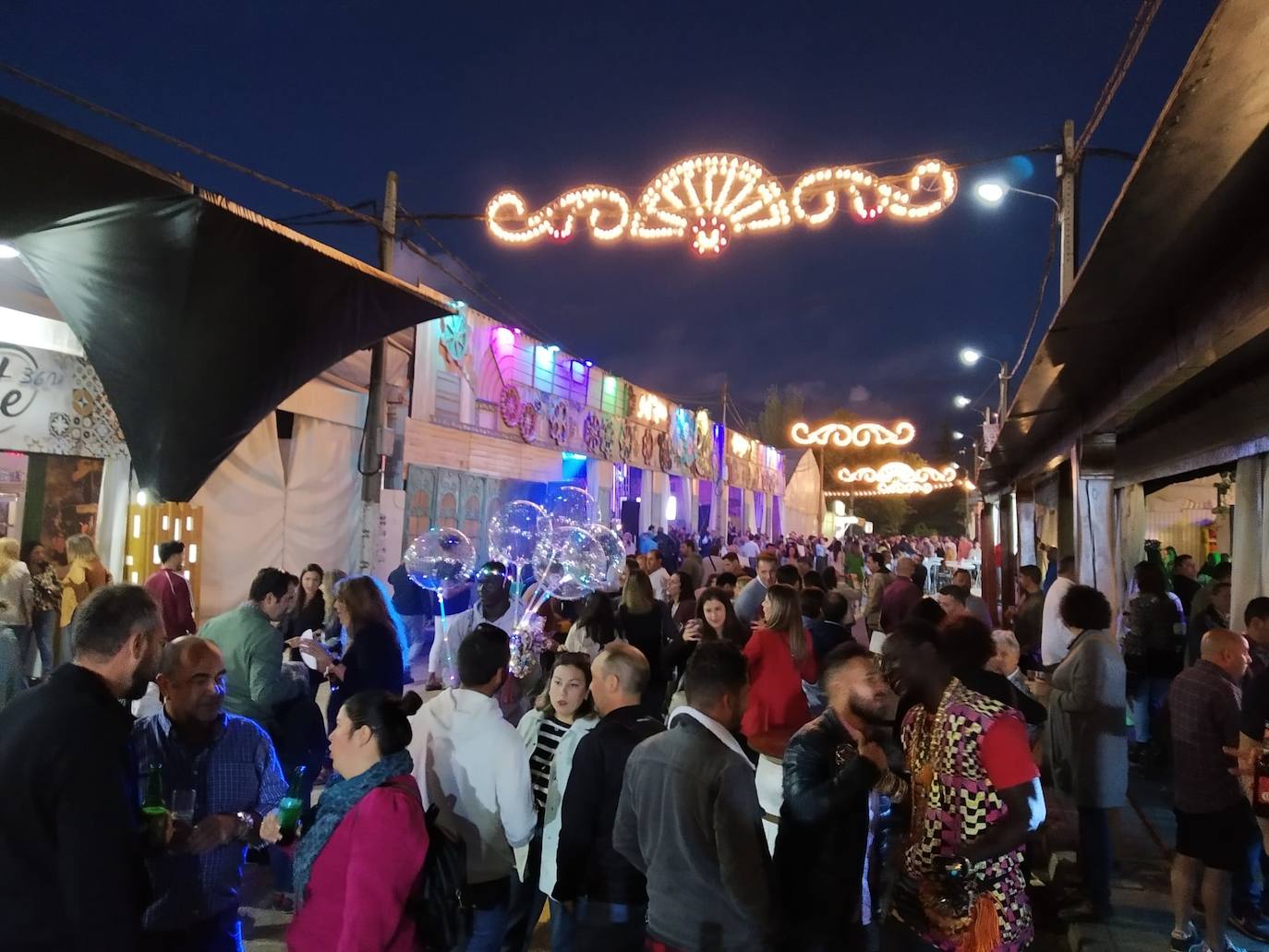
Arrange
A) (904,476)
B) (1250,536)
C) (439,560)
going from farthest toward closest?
(904,476) < (439,560) < (1250,536)

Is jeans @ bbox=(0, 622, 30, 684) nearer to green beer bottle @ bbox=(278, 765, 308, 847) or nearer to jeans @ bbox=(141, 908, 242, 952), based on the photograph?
jeans @ bbox=(141, 908, 242, 952)

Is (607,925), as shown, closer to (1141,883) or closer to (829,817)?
(829,817)

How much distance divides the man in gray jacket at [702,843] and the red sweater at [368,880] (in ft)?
2.31

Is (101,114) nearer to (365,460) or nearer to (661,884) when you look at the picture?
(365,460)

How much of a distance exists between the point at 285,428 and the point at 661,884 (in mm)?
9776

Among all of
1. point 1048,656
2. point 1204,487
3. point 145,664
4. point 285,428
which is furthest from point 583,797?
point 1204,487

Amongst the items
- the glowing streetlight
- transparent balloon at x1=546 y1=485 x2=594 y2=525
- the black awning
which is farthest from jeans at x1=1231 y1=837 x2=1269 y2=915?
the glowing streetlight

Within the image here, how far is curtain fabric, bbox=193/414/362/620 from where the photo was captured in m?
9.73

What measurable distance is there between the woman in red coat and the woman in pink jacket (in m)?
2.66

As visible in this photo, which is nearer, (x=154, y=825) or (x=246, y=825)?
(x=154, y=825)

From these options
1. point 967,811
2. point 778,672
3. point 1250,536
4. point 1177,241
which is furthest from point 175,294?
point 1250,536

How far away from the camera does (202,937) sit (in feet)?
9.14

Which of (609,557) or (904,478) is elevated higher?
(904,478)

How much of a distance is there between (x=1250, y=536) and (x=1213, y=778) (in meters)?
2.89
